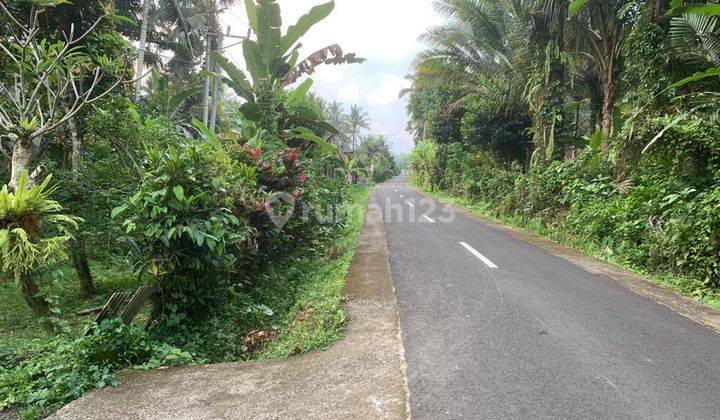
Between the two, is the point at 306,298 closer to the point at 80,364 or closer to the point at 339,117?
the point at 80,364

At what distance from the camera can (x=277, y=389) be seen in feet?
10.3

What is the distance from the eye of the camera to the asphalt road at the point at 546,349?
2936 millimetres

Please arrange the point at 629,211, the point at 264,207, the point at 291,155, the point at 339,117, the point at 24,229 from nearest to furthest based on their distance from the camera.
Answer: the point at 24,229 < the point at 264,207 < the point at 291,155 < the point at 629,211 < the point at 339,117

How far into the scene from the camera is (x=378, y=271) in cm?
695

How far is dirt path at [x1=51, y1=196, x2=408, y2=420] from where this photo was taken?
282 cm

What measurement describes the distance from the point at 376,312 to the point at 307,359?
52.7 inches

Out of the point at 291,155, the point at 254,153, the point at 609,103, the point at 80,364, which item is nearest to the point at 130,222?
the point at 80,364

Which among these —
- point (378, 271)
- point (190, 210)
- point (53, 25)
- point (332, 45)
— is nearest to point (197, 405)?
point (190, 210)

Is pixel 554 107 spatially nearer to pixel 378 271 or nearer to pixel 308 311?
pixel 378 271

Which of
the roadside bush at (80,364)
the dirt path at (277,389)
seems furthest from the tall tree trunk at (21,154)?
the dirt path at (277,389)

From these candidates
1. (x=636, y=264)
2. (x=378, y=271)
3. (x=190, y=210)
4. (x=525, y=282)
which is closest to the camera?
(x=190, y=210)

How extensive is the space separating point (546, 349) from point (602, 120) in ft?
35.0

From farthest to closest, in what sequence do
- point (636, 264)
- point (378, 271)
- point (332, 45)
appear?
point (332, 45) < point (636, 264) < point (378, 271)

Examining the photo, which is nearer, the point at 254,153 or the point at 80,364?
the point at 80,364
